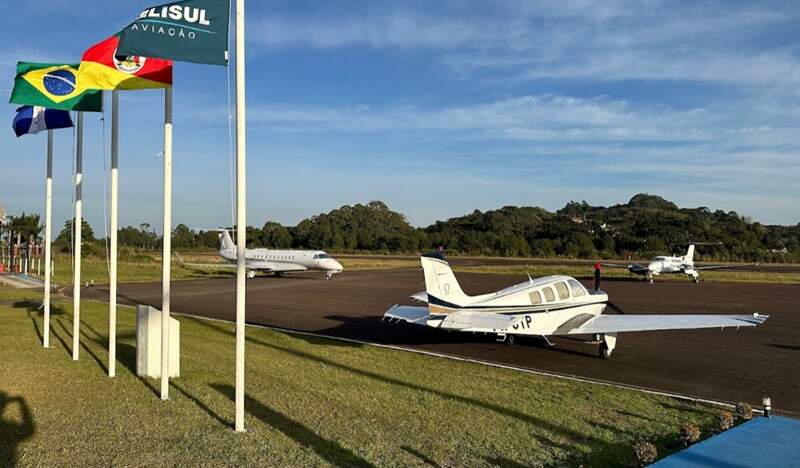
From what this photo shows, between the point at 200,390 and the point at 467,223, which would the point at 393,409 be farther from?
the point at 467,223

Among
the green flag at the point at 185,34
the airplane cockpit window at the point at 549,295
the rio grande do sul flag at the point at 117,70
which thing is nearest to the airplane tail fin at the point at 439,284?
the airplane cockpit window at the point at 549,295

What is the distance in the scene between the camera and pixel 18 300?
23984 mm

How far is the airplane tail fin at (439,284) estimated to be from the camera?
1408 cm

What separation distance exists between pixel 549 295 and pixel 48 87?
11137 mm

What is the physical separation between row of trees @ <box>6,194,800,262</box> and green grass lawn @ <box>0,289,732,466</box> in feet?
184

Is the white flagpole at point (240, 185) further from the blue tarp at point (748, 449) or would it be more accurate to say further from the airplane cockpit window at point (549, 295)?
the airplane cockpit window at point (549, 295)

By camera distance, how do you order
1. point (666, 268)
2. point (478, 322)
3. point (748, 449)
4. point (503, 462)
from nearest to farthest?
point (503, 462), point (748, 449), point (478, 322), point (666, 268)

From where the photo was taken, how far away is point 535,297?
1459 cm

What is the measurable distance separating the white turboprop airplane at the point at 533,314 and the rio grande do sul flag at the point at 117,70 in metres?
7.17

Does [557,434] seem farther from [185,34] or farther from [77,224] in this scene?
[77,224]

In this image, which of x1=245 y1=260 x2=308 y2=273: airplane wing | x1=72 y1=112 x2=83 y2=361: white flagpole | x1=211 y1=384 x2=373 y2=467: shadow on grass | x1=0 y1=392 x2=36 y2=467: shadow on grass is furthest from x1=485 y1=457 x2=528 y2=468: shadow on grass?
x1=245 y1=260 x2=308 y2=273: airplane wing

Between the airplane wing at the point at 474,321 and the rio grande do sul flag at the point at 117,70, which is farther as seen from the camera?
the airplane wing at the point at 474,321

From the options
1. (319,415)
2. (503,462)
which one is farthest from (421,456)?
(319,415)

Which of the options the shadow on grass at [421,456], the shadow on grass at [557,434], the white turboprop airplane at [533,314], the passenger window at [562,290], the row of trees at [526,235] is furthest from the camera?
the row of trees at [526,235]
